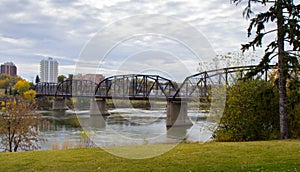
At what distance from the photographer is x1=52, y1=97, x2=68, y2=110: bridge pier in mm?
84562

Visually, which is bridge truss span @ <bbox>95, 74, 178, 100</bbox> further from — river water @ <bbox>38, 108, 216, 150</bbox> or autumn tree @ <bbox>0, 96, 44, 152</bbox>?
autumn tree @ <bbox>0, 96, 44, 152</bbox>

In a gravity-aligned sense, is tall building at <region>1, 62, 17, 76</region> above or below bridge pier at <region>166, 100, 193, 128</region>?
above

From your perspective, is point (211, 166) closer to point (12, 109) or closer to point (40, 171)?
point (40, 171)

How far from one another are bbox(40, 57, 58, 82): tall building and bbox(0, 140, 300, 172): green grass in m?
136

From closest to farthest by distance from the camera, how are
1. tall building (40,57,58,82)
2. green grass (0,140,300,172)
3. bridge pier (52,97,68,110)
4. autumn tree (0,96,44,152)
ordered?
green grass (0,140,300,172), autumn tree (0,96,44,152), bridge pier (52,97,68,110), tall building (40,57,58,82)

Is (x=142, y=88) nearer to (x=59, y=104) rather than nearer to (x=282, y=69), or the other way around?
(x=59, y=104)

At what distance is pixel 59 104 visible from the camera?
8662cm

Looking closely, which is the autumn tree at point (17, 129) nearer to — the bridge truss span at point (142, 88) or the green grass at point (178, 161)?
the green grass at point (178, 161)

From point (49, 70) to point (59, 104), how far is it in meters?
71.7

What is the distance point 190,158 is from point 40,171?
4786 mm

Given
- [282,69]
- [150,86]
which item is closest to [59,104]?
[150,86]

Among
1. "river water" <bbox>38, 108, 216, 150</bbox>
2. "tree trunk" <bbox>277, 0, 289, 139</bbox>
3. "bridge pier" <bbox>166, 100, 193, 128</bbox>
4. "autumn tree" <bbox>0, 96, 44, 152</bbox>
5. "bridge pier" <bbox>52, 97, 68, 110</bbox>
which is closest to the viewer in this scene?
"tree trunk" <bbox>277, 0, 289, 139</bbox>

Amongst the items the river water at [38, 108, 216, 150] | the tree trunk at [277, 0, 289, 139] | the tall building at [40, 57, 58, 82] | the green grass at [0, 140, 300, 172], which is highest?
the tall building at [40, 57, 58, 82]

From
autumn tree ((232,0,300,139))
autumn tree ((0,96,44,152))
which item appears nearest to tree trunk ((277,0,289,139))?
autumn tree ((232,0,300,139))
